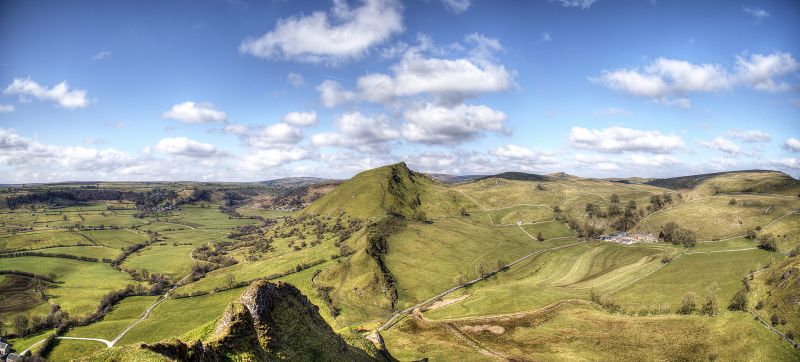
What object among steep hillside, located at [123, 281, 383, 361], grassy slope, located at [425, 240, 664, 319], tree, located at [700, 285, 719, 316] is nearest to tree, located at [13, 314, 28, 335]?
grassy slope, located at [425, 240, 664, 319]

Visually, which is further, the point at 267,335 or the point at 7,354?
the point at 7,354

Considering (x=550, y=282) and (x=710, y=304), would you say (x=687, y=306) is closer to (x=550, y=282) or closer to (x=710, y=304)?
(x=710, y=304)

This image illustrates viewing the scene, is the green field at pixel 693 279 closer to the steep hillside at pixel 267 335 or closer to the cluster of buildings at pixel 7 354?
the steep hillside at pixel 267 335

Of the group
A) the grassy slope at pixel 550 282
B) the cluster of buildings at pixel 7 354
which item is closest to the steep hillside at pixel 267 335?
the grassy slope at pixel 550 282

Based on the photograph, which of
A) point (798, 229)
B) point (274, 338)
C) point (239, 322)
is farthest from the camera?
point (798, 229)

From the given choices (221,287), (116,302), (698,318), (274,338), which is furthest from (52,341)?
(698,318)

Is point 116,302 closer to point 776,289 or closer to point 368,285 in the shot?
point 368,285

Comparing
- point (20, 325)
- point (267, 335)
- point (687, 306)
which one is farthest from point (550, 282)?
point (20, 325)
